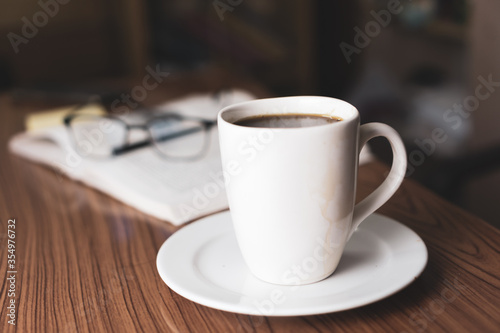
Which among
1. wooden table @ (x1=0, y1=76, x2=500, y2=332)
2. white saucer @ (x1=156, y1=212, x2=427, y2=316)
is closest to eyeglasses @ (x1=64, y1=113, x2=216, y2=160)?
wooden table @ (x1=0, y1=76, x2=500, y2=332)

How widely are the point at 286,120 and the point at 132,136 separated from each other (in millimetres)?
501

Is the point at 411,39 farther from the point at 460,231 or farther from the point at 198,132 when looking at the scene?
the point at 460,231

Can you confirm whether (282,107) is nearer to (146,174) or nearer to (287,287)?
(287,287)

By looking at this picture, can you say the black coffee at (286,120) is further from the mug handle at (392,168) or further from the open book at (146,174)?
the open book at (146,174)

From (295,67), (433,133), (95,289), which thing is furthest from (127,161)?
(295,67)

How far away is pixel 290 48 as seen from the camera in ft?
9.71

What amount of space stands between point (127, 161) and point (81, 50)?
2127 millimetres

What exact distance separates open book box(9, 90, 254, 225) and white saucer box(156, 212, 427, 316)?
3.9 inches

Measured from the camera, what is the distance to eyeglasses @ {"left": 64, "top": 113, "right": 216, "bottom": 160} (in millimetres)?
890

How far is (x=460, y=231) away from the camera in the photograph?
602 mm

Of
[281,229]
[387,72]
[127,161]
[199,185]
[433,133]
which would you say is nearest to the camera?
[281,229]

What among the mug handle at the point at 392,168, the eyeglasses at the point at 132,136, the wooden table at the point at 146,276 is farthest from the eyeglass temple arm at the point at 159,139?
the mug handle at the point at 392,168

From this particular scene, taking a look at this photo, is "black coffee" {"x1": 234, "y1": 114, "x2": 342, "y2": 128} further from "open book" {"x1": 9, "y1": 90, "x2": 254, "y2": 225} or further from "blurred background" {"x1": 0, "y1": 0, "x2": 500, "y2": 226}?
"blurred background" {"x1": 0, "y1": 0, "x2": 500, "y2": 226}

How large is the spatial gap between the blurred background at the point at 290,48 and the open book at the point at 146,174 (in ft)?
2.61
